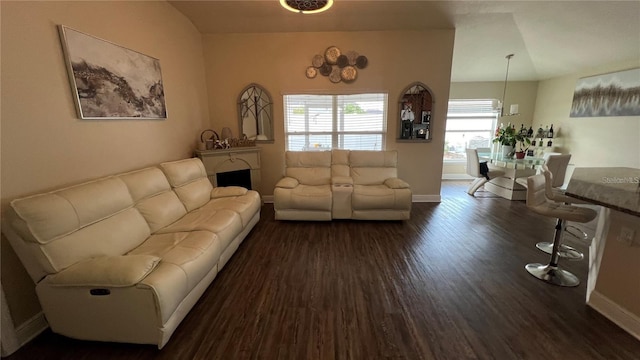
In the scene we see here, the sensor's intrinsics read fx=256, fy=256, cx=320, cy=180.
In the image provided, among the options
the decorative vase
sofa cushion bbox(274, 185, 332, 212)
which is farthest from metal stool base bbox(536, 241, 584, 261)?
the decorative vase

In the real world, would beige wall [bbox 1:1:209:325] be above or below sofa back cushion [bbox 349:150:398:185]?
above

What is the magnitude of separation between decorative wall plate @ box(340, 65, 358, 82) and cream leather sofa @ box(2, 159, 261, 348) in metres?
3.28

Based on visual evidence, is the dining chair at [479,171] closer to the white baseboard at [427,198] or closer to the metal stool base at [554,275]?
the white baseboard at [427,198]

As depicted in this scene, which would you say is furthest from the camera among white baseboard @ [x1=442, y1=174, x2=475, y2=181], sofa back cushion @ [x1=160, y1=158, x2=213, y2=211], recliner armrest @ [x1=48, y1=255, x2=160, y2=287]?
white baseboard @ [x1=442, y1=174, x2=475, y2=181]

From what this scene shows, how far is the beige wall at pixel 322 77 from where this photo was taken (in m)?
4.20

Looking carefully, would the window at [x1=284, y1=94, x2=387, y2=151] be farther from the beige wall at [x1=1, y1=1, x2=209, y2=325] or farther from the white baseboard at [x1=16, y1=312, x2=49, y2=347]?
the white baseboard at [x1=16, y1=312, x2=49, y2=347]

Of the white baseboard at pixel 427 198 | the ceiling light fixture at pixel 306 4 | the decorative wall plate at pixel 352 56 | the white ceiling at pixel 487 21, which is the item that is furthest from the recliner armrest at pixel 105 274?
the white baseboard at pixel 427 198

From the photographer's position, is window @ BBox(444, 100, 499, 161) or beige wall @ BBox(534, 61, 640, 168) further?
window @ BBox(444, 100, 499, 161)

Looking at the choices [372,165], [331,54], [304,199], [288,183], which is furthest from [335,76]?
[304,199]

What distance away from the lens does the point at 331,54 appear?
422 centimetres

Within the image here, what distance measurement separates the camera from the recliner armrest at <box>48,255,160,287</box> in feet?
5.01

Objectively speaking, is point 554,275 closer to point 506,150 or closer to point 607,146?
point 506,150

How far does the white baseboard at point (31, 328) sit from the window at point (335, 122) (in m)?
3.55

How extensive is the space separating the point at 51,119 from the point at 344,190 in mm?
3009
